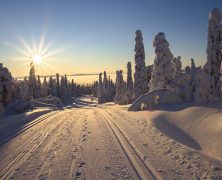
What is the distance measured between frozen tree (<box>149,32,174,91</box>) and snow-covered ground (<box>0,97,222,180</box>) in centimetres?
1794

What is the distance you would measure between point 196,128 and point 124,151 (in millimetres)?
4791

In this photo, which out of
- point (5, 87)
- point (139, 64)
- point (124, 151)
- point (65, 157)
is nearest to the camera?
point (65, 157)

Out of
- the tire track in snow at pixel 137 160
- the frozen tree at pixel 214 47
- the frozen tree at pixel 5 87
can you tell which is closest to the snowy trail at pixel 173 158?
the tire track in snow at pixel 137 160

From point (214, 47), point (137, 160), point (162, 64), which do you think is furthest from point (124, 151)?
point (162, 64)

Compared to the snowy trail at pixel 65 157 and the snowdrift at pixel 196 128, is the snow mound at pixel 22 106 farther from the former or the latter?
the snowdrift at pixel 196 128

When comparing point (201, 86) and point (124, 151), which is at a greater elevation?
point (201, 86)

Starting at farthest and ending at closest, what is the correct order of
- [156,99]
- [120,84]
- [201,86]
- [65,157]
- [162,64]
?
[120,84] < [162,64] < [156,99] < [201,86] < [65,157]

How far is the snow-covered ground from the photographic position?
338 inches

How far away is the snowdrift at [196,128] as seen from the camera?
11.2 m

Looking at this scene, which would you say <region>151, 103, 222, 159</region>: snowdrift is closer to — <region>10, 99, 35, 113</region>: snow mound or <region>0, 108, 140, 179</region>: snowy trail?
<region>0, 108, 140, 179</region>: snowy trail

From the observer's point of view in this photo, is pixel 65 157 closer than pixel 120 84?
Yes

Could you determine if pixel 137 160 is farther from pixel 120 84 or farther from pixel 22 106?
pixel 120 84

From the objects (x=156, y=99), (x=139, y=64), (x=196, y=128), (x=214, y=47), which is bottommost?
(x=196, y=128)

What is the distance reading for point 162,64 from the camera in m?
34.9
